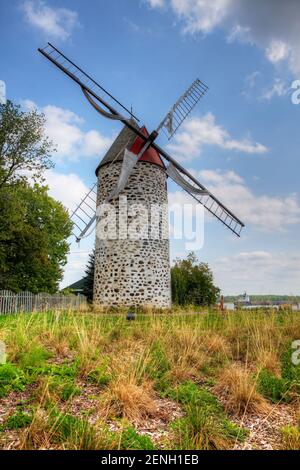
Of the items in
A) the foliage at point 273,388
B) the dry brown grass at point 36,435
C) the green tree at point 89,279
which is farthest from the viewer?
the green tree at point 89,279

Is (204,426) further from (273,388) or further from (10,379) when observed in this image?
(10,379)

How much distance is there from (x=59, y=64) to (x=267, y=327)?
1646cm

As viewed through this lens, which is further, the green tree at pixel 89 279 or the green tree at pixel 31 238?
the green tree at pixel 89 279

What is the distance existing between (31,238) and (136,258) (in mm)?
6682

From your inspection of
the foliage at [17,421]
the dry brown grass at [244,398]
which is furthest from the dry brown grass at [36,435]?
the dry brown grass at [244,398]

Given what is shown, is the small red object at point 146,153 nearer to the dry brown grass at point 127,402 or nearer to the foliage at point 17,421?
the dry brown grass at point 127,402

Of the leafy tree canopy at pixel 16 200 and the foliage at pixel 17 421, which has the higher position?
the leafy tree canopy at pixel 16 200

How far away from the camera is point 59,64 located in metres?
18.2

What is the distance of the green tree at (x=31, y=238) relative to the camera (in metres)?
18.2

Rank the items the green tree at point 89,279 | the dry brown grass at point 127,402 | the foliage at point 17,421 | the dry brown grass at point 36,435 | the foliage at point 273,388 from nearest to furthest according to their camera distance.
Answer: the dry brown grass at point 36,435
the foliage at point 17,421
the dry brown grass at point 127,402
the foliage at point 273,388
the green tree at point 89,279

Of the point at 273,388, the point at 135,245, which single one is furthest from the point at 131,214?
the point at 273,388

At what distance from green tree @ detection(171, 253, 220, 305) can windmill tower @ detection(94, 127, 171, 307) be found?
637 inches

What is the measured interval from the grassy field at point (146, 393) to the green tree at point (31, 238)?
12660mm
